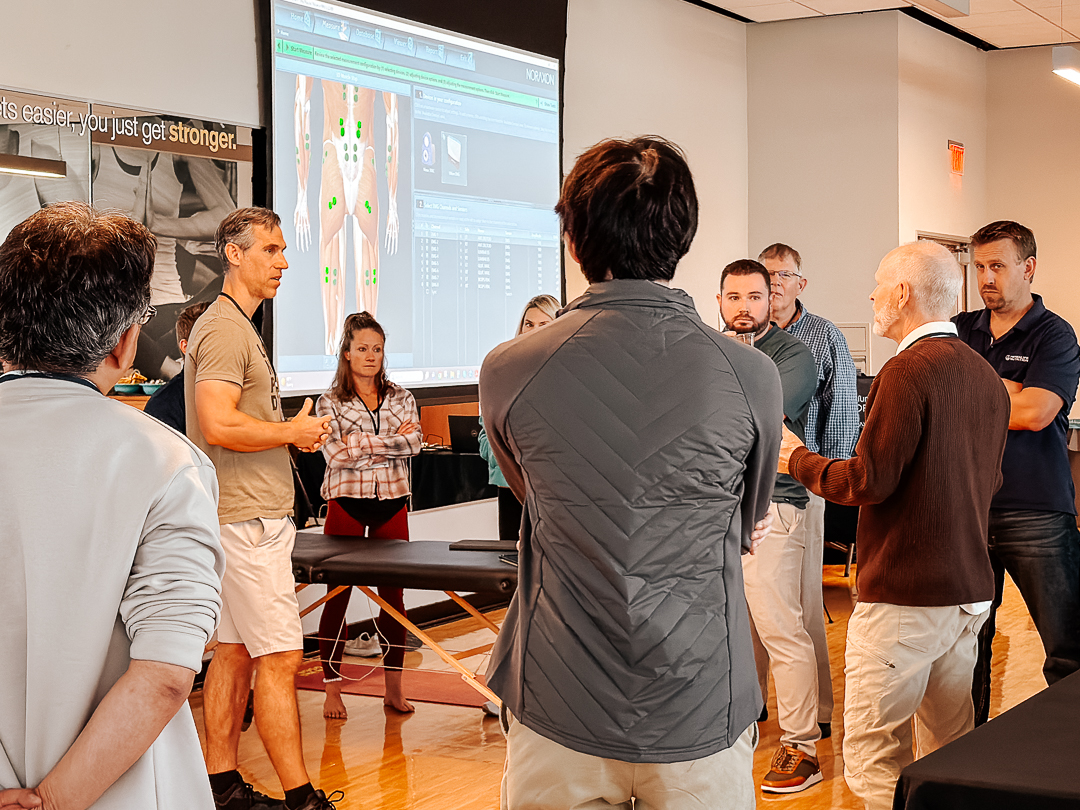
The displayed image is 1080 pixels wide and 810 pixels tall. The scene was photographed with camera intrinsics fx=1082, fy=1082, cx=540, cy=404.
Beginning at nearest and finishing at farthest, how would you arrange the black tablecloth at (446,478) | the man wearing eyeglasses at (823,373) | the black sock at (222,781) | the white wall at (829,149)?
1. the black sock at (222,781)
2. the man wearing eyeglasses at (823,373)
3. the black tablecloth at (446,478)
4. the white wall at (829,149)

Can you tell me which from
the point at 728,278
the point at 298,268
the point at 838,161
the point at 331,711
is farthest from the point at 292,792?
the point at 838,161

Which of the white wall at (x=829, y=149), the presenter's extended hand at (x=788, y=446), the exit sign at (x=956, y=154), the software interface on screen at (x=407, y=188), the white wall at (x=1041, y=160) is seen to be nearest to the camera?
the presenter's extended hand at (x=788, y=446)

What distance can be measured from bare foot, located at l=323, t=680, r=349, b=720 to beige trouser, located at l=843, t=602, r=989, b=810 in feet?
6.93

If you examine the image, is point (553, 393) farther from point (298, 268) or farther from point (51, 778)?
point (298, 268)

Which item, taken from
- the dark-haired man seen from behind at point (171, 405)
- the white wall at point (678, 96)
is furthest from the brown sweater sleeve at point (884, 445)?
the white wall at point (678, 96)

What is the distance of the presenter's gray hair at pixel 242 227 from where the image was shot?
2.96 metres

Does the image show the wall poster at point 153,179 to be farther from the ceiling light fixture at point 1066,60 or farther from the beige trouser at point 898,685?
the ceiling light fixture at point 1066,60

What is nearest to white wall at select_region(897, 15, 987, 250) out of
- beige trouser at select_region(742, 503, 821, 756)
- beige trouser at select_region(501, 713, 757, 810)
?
beige trouser at select_region(742, 503, 821, 756)

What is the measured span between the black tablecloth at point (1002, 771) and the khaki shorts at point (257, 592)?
178cm

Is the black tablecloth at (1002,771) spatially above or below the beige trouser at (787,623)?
above

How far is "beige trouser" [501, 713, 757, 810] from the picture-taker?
1436mm

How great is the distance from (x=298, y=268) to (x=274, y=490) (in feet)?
6.08

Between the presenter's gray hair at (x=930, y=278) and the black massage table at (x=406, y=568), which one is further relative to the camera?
the black massage table at (x=406, y=568)

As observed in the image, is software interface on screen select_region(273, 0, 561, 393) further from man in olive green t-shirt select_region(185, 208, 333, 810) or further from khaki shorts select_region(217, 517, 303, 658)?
khaki shorts select_region(217, 517, 303, 658)
